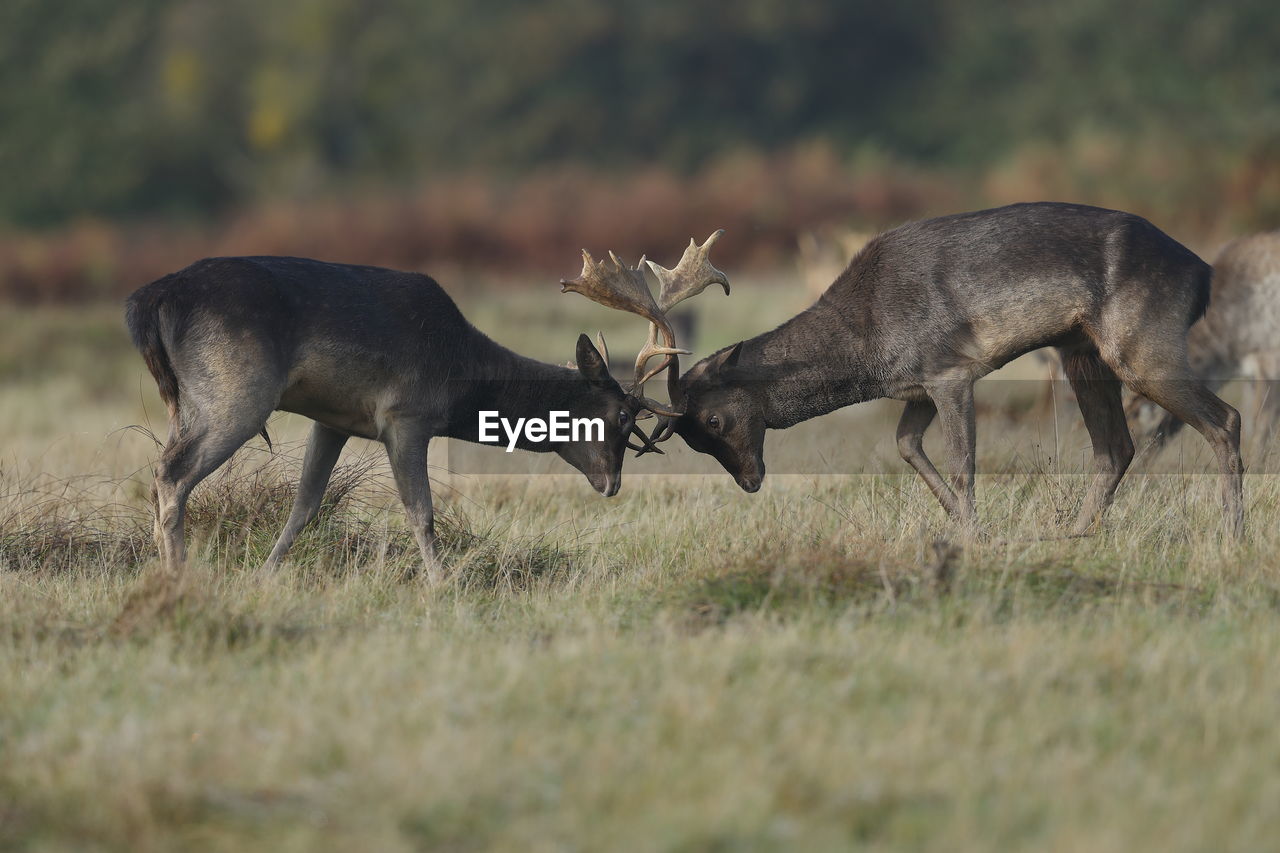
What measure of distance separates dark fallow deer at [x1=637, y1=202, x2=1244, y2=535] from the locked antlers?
137 mm

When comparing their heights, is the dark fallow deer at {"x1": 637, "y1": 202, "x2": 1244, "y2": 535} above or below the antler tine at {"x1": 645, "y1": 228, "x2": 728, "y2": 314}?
below

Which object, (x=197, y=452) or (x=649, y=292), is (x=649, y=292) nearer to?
(x=649, y=292)

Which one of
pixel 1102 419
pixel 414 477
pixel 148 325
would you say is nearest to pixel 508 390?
pixel 414 477

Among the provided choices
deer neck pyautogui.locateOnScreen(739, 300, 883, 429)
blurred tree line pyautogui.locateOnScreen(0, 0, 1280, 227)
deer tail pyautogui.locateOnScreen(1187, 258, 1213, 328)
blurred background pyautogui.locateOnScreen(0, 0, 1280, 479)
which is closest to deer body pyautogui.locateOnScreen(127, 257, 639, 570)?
deer neck pyautogui.locateOnScreen(739, 300, 883, 429)

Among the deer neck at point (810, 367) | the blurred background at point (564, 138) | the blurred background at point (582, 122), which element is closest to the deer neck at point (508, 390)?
the deer neck at point (810, 367)

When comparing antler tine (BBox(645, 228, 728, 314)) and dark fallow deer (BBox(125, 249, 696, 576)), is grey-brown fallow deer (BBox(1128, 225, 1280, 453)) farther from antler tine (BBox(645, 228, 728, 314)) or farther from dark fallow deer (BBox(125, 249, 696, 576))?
dark fallow deer (BBox(125, 249, 696, 576))

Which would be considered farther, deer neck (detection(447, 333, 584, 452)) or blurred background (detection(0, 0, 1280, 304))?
blurred background (detection(0, 0, 1280, 304))

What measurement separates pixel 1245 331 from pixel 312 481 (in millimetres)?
7860

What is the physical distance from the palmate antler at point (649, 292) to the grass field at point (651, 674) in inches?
30.6

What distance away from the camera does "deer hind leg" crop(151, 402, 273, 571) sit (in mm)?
8086

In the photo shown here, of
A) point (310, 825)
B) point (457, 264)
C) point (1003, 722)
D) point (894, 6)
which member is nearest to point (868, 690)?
point (1003, 722)

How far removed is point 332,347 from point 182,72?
135 feet

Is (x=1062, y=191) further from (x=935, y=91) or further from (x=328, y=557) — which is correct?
(x=328, y=557)

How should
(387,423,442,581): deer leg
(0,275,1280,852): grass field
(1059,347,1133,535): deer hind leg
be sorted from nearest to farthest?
(0,275,1280,852): grass field → (387,423,442,581): deer leg → (1059,347,1133,535): deer hind leg
